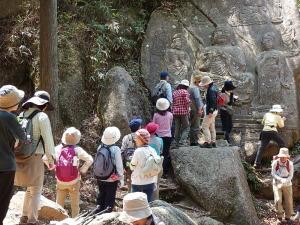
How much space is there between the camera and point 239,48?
1219 cm

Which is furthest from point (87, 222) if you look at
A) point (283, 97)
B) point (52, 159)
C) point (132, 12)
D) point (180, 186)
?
point (132, 12)

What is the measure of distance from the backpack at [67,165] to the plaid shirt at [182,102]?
3523 mm

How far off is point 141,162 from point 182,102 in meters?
3.18

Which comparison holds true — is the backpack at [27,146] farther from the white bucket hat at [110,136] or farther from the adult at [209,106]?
the adult at [209,106]

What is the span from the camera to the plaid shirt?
9164mm

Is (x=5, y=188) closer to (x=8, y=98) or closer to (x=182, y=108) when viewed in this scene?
(x=8, y=98)

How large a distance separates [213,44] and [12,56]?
5097 millimetres

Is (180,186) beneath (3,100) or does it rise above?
beneath

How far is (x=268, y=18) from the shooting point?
1268 cm

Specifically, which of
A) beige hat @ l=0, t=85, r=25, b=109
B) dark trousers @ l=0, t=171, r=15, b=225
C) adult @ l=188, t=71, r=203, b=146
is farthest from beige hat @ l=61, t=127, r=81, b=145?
adult @ l=188, t=71, r=203, b=146

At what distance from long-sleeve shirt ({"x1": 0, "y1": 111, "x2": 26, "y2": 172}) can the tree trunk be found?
13.1 feet

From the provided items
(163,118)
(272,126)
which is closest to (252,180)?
(272,126)

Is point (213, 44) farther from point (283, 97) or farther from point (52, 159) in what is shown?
point (52, 159)

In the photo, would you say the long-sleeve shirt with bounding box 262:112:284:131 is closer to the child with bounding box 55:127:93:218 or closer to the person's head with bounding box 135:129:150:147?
the person's head with bounding box 135:129:150:147
